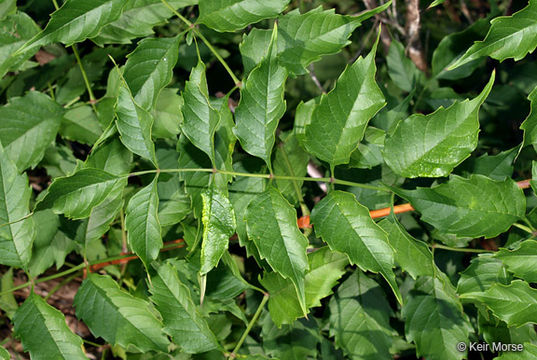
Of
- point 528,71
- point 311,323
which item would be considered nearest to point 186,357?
point 311,323

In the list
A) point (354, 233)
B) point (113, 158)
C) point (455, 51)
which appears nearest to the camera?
point (354, 233)

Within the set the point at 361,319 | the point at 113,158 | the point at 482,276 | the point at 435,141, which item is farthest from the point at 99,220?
the point at 482,276

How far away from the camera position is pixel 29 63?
1.71 m

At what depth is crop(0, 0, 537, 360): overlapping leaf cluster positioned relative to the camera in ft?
3.84

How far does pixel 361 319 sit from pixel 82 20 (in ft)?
4.06

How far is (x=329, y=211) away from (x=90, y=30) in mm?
812

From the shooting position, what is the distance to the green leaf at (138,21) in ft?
4.87

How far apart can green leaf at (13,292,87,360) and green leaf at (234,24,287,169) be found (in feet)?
2.46

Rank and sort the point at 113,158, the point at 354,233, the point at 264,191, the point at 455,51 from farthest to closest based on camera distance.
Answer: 1. the point at 455,51
2. the point at 113,158
3. the point at 264,191
4. the point at 354,233

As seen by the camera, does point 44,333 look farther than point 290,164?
No

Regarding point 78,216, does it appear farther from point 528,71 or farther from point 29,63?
point 528,71

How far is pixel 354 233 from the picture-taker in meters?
1.14

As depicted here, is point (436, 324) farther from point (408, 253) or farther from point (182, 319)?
point (182, 319)

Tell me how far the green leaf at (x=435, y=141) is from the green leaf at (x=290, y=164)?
34 cm
